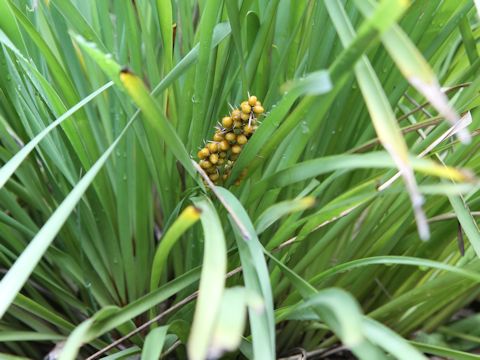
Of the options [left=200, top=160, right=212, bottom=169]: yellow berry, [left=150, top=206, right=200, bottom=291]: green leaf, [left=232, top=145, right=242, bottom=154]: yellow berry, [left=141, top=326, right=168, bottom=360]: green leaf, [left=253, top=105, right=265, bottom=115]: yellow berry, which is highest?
[left=253, top=105, right=265, bottom=115]: yellow berry

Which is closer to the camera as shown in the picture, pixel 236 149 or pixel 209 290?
pixel 209 290

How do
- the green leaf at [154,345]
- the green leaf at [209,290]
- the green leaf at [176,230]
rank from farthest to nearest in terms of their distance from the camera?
the green leaf at [154,345] < the green leaf at [176,230] < the green leaf at [209,290]

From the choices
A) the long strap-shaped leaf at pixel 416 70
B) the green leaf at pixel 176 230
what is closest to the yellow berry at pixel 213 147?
the green leaf at pixel 176 230

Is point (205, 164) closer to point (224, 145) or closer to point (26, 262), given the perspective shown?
point (224, 145)

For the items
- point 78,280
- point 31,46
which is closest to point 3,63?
point 31,46

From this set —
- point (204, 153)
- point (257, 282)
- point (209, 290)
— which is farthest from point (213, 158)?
point (209, 290)

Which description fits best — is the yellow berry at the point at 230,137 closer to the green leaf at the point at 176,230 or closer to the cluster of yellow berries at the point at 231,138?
the cluster of yellow berries at the point at 231,138

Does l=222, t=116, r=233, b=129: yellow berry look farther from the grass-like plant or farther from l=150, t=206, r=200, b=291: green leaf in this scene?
l=150, t=206, r=200, b=291: green leaf

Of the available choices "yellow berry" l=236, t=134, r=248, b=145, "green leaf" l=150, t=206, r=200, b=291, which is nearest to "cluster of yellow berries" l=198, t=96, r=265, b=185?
"yellow berry" l=236, t=134, r=248, b=145
